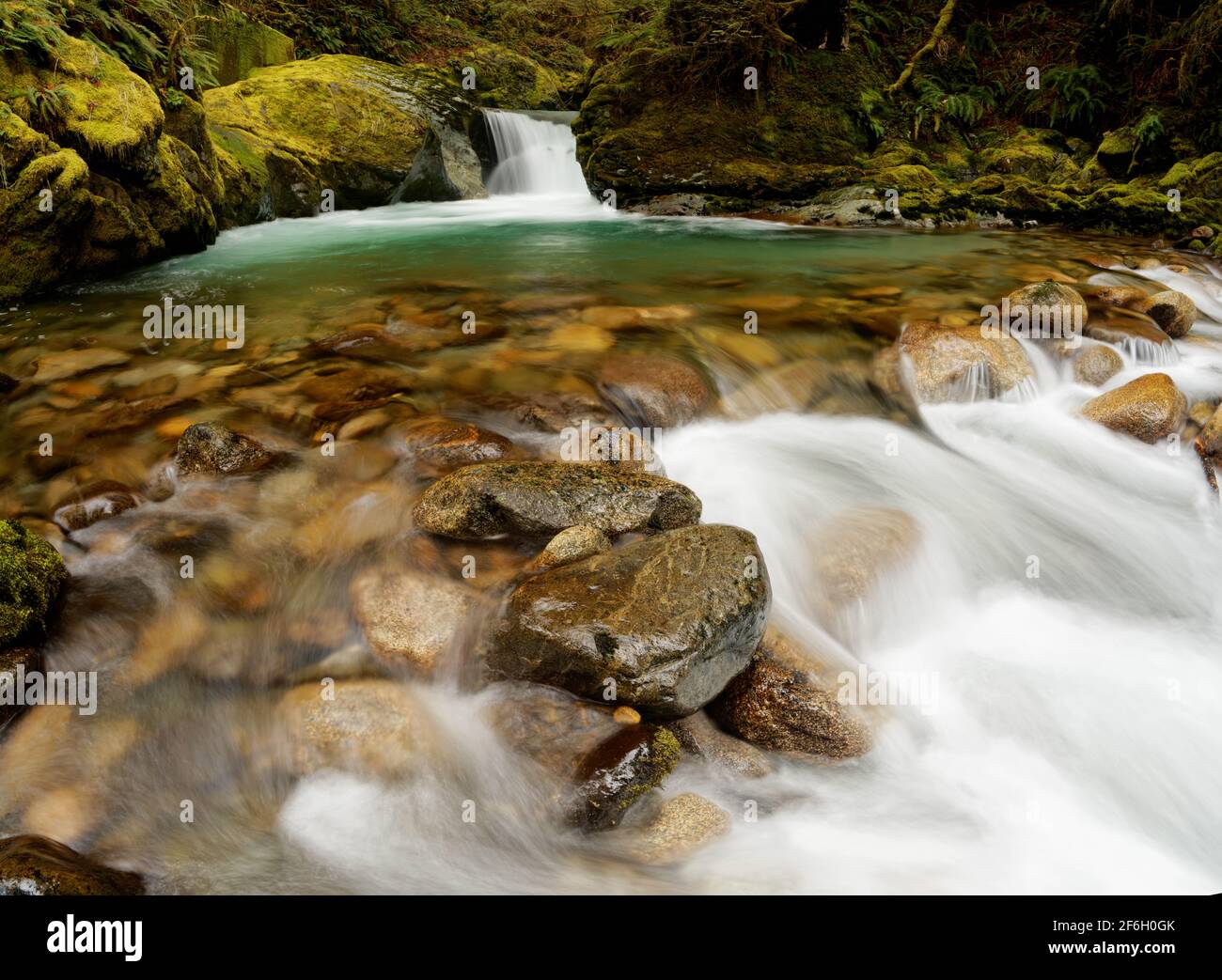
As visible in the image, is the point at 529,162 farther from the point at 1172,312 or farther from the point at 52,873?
the point at 52,873

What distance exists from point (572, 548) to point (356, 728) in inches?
50.1

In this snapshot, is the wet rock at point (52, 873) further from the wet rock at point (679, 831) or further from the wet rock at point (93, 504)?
the wet rock at point (93, 504)

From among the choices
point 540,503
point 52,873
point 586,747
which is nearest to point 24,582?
point 52,873

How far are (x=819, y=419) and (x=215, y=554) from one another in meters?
4.19

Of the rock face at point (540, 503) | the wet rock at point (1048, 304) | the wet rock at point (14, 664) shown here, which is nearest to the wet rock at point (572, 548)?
the rock face at point (540, 503)

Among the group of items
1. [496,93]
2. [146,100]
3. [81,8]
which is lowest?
[146,100]

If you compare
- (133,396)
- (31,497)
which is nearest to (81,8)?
(133,396)

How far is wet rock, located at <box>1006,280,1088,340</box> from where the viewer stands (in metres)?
6.73

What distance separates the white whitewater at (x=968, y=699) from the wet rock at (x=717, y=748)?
0.09 m

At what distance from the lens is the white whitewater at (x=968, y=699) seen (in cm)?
297

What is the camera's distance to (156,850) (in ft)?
8.86

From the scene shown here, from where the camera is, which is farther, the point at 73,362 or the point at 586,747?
the point at 73,362

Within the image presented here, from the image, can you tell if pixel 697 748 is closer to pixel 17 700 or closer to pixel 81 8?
pixel 17 700

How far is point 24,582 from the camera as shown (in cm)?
324
